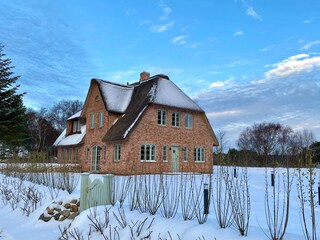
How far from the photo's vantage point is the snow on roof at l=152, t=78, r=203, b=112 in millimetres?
22906

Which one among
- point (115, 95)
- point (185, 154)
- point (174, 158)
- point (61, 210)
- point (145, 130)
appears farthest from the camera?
point (115, 95)

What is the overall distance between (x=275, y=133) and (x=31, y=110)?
4897cm

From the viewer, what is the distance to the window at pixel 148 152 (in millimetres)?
21797

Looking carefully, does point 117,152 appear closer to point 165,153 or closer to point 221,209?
point 165,153

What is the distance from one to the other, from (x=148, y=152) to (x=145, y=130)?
1.56 m

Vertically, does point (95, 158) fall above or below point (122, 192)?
above

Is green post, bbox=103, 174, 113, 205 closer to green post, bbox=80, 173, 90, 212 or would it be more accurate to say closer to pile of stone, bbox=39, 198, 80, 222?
green post, bbox=80, 173, 90, 212

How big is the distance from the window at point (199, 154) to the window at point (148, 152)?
396cm

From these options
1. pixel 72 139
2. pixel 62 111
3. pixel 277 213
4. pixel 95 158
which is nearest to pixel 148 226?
pixel 277 213

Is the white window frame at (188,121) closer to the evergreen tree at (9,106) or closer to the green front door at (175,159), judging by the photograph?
the green front door at (175,159)

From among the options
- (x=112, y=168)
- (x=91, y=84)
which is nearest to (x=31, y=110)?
(x=91, y=84)

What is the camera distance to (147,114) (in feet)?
72.3

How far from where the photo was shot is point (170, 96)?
2388 cm

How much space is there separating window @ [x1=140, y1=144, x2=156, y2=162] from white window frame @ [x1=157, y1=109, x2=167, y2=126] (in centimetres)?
182
